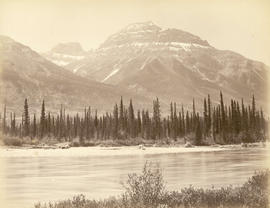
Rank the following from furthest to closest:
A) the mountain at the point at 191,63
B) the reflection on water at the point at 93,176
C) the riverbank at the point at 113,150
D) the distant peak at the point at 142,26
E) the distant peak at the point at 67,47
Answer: the riverbank at the point at 113,150 < the distant peak at the point at 67,47 < the mountain at the point at 191,63 < the distant peak at the point at 142,26 < the reflection on water at the point at 93,176

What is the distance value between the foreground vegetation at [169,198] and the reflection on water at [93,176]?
236 mm

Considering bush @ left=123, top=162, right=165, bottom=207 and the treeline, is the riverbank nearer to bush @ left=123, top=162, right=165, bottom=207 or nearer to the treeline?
the treeline

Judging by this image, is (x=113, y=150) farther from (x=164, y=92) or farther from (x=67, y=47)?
(x=67, y=47)

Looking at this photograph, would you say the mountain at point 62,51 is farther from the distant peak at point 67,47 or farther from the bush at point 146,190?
the bush at point 146,190

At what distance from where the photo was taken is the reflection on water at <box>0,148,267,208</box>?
6281 millimetres

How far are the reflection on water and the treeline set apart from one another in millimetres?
710

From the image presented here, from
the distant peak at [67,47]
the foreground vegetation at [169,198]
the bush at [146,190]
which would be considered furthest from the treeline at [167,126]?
the bush at [146,190]

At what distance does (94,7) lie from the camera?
6.74 meters

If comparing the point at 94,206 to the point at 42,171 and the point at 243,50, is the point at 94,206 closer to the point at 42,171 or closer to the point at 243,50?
the point at 42,171

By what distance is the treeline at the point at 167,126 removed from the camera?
8461mm

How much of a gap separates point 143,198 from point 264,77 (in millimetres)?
2624

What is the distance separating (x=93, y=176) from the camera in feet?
23.6

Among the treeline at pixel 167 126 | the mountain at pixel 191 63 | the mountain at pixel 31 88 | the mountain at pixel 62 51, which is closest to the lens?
the mountain at pixel 191 63

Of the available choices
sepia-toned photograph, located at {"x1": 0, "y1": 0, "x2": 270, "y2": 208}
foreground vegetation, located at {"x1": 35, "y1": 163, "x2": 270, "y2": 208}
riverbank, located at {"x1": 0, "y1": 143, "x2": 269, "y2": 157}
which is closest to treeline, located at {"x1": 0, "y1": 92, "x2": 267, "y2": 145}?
sepia-toned photograph, located at {"x1": 0, "y1": 0, "x2": 270, "y2": 208}
